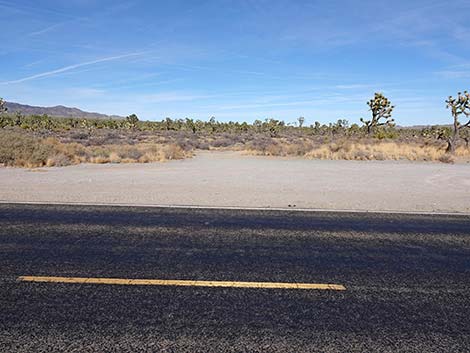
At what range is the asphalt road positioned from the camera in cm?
340

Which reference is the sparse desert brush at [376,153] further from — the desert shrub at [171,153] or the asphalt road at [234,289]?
the asphalt road at [234,289]

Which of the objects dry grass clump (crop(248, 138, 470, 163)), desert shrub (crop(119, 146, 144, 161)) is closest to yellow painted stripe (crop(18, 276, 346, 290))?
desert shrub (crop(119, 146, 144, 161))

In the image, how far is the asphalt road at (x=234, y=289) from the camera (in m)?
3.40

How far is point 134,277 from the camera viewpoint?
4793 mm

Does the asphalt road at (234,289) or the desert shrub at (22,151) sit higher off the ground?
the desert shrub at (22,151)

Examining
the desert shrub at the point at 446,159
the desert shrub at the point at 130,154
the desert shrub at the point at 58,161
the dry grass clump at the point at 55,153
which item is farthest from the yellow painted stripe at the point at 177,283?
the desert shrub at the point at 446,159

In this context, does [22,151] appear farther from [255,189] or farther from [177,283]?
[177,283]

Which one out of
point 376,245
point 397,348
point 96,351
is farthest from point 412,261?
point 96,351

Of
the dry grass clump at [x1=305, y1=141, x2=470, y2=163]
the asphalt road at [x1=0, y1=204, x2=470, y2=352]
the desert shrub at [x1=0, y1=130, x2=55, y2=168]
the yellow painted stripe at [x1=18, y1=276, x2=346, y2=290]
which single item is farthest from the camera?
the dry grass clump at [x1=305, y1=141, x2=470, y2=163]

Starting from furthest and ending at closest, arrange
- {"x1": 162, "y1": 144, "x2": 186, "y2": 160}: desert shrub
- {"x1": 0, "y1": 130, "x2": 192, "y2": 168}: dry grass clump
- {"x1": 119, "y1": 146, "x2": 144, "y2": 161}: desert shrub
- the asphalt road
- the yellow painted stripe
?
{"x1": 162, "y1": 144, "x2": 186, "y2": 160}: desert shrub < {"x1": 119, "y1": 146, "x2": 144, "y2": 161}: desert shrub < {"x1": 0, "y1": 130, "x2": 192, "y2": 168}: dry grass clump < the yellow painted stripe < the asphalt road

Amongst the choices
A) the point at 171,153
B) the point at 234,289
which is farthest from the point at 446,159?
the point at 234,289

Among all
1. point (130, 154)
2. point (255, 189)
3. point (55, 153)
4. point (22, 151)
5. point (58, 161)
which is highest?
point (22, 151)

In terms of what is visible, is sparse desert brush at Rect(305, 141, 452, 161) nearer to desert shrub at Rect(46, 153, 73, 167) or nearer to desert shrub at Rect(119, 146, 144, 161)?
desert shrub at Rect(119, 146, 144, 161)

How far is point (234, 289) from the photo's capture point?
447 cm
